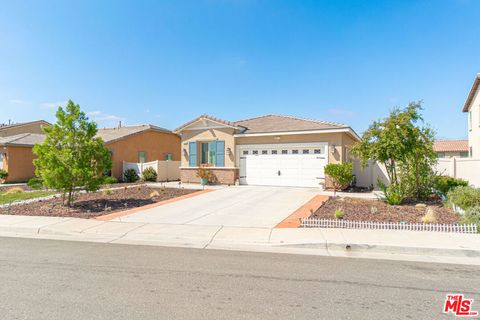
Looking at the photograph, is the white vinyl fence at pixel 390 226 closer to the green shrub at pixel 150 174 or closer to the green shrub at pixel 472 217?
the green shrub at pixel 472 217

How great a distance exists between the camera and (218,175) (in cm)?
1764

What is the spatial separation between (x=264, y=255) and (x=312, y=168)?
421 inches

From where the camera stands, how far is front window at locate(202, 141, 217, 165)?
59.3 ft

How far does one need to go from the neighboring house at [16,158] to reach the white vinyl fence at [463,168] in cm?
2846

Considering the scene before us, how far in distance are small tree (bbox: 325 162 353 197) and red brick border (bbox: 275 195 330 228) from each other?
2.46m

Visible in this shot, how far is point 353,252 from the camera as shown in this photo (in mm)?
5680

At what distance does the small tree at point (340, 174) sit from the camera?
13.8 m

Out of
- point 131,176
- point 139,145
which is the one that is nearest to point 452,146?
point 139,145

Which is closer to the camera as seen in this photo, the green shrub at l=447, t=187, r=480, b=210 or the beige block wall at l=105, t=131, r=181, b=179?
the green shrub at l=447, t=187, r=480, b=210

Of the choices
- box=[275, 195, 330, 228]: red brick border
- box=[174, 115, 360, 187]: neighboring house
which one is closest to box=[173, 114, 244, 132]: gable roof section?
box=[174, 115, 360, 187]: neighboring house

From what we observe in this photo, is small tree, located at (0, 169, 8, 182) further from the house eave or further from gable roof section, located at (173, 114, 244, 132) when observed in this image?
the house eave

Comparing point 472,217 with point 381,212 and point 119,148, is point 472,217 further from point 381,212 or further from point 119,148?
point 119,148

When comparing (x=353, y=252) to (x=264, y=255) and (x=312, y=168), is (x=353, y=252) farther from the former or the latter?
(x=312, y=168)

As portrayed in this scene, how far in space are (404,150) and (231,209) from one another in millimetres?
6917
